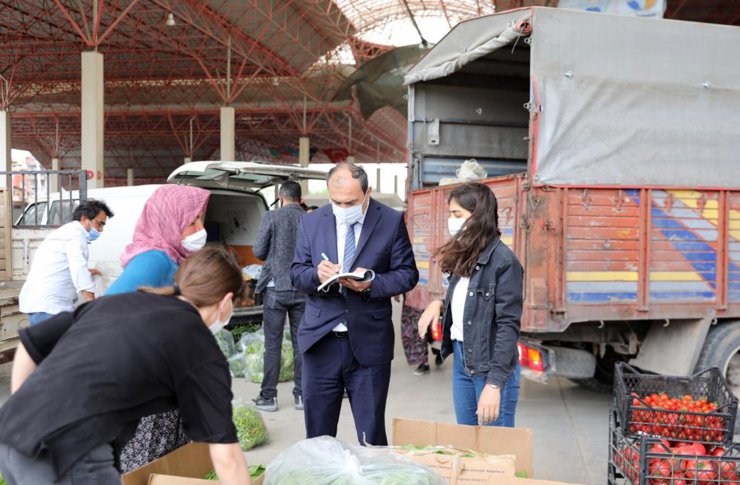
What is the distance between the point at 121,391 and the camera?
1.84 meters

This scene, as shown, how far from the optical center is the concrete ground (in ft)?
15.5

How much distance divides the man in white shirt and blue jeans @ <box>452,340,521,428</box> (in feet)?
10.4

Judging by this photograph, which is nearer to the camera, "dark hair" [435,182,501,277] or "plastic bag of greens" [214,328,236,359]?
"dark hair" [435,182,501,277]

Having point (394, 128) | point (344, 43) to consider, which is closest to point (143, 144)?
point (394, 128)

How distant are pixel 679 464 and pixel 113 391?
7.52 feet

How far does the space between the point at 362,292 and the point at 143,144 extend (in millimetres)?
39892

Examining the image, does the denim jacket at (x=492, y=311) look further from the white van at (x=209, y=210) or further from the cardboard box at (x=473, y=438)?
the white van at (x=209, y=210)

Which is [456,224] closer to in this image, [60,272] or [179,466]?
[179,466]

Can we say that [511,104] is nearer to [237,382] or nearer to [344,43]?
[237,382]

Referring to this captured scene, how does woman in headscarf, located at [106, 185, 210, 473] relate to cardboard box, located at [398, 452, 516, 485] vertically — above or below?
above

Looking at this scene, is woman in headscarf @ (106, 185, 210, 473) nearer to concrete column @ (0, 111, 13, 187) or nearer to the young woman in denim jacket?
the young woman in denim jacket

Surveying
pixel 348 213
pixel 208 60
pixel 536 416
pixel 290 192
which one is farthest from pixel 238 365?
pixel 208 60

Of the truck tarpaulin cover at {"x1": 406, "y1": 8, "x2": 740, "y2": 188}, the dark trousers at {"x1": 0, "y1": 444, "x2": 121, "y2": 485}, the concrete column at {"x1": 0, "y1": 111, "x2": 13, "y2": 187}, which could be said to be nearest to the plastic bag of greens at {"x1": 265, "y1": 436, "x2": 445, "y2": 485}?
the dark trousers at {"x1": 0, "y1": 444, "x2": 121, "y2": 485}

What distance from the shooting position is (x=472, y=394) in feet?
10.9
